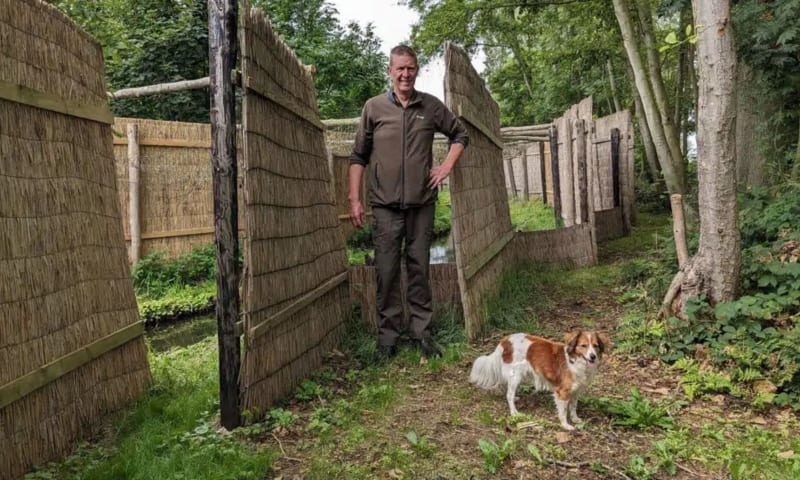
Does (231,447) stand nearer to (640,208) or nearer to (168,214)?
(168,214)

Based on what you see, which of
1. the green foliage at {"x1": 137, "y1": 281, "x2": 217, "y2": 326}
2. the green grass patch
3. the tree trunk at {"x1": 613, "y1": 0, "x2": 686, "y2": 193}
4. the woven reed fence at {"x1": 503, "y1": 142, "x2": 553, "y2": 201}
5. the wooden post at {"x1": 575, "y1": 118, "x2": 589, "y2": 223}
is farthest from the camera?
the woven reed fence at {"x1": 503, "y1": 142, "x2": 553, "y2": 201}

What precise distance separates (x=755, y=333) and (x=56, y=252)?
13.8 ft

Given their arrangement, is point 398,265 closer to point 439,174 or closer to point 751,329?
point 439,174

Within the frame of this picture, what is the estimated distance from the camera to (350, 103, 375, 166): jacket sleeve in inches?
161

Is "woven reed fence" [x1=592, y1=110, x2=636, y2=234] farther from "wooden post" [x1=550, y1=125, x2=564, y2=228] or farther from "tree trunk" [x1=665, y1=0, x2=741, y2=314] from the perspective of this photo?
"tree trunk" [x1=665, y1=0, x2=741, y2=314]

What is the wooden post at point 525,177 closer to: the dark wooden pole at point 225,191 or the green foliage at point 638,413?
the green foliage at point 638,413

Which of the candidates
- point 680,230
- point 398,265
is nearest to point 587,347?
point 398,265

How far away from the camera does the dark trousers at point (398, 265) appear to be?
4109mm

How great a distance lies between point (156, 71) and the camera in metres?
10.3

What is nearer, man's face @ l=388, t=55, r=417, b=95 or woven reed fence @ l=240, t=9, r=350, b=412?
woven reed fence @ l=240, t=9, r=350, b=412

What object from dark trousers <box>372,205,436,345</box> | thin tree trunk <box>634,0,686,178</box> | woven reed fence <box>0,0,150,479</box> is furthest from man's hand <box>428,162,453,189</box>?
thin tree trunk <box>634,0,686,178</box>

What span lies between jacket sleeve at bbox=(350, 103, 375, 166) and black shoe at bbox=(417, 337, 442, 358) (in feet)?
4.70

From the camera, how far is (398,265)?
164 inches

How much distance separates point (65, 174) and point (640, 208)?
12866 millimetres
